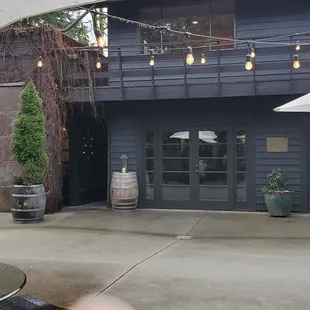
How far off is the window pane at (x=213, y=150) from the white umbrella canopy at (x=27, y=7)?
24.1ft

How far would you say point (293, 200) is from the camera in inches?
366

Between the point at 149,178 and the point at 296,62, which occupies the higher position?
the point at 296,62

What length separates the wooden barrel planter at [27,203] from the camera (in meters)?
8.09

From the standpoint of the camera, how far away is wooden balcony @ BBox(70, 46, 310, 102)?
29.5 ft

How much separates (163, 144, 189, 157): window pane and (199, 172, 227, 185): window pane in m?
0.61

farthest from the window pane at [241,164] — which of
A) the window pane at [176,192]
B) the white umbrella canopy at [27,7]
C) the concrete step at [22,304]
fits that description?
the concrete step at [22,304]

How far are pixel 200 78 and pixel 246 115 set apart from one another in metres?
1.28

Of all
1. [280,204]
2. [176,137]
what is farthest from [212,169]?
[280,204]

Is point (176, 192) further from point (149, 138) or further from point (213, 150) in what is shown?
point (149, 138)

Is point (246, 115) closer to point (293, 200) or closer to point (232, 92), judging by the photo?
point (232, 92)

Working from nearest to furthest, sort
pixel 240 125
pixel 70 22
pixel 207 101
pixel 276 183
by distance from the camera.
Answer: pixel 276 183 → pixel 240 125 → pixel 207 101 → pixel 70 22

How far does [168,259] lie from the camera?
546 centimetres

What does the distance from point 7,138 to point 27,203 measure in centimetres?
212

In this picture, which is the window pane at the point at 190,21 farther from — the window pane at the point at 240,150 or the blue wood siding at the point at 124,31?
the window pane at the point at 240,150
